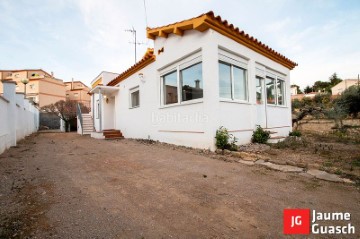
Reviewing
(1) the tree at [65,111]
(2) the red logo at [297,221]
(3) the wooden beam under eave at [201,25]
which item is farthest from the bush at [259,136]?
(1) the tree at [65,111]

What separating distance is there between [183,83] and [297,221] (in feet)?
19.1

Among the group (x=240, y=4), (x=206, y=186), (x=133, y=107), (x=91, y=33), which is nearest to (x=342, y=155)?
(x=206, y=186)

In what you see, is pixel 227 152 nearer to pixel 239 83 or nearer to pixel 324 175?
pixel 324 175

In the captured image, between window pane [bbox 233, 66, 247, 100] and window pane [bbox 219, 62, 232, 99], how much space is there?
14.4 inches

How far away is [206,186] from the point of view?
119 inches

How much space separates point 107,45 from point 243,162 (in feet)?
44.7

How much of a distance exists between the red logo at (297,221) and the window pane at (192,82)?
15.0 ft

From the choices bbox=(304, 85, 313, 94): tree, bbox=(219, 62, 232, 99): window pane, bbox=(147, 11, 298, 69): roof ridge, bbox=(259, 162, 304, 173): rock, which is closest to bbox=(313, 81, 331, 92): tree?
bbox=(304, 85, 313, 94): tree

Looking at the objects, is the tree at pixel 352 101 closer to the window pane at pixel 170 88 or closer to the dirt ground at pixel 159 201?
the window pane at pixel 170 88

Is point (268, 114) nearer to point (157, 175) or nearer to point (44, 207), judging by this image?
point (157, 175)

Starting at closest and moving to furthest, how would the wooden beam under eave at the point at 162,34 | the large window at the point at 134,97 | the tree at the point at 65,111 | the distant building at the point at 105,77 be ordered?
the wooden beam under eave at the point at 162,34 < the large window at the point at 134,97 < the distant building at the point at 105,77 < the tree at the point at 65,111

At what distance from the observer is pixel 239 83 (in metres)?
7.02

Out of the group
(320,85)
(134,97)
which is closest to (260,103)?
(134,97)

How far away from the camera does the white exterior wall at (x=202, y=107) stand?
5.84m
